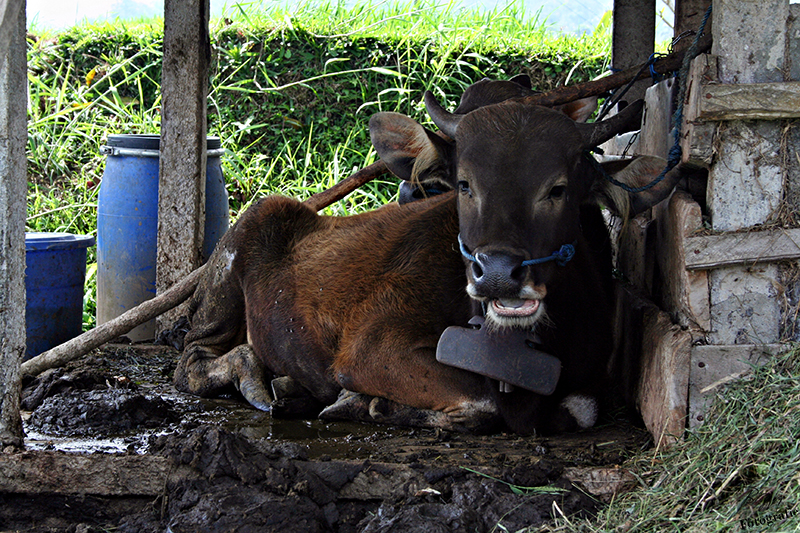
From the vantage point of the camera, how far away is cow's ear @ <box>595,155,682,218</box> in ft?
11.3

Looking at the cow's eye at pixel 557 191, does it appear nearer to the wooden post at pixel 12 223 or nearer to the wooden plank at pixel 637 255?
the wooden plank at pixel 637 255

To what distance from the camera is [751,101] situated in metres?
3.01

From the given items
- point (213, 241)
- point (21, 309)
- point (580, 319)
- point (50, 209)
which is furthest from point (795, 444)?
point (50, 209)

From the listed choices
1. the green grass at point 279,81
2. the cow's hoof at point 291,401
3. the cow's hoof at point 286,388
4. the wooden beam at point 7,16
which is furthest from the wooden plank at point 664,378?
the green grass at point 279,81

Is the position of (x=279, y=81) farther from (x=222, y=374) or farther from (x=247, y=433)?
(x=247, y=433)

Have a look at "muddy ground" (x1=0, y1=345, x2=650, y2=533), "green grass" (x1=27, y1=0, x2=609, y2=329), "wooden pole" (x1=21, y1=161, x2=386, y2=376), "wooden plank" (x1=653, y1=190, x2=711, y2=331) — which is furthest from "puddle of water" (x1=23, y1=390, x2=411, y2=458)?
"green grass" (x1=27, y1=0, x2=609, y2=329)

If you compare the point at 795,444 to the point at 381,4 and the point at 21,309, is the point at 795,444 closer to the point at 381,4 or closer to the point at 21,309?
the point at 21,309

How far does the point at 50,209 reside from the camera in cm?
852

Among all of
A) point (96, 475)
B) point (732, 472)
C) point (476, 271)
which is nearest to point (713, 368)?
point (732, 472)

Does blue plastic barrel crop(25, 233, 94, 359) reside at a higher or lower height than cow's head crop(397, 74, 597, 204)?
lower

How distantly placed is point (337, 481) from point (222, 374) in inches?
71.9

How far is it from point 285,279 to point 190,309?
0.91 metres

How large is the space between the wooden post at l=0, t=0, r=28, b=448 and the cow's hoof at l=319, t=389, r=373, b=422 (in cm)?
146

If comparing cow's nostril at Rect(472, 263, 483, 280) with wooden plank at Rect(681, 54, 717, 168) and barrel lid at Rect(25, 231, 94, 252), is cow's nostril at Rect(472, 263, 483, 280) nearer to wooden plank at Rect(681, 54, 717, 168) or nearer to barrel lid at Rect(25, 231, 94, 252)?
wooden plank at Rect(681, 54, 717, 168)
